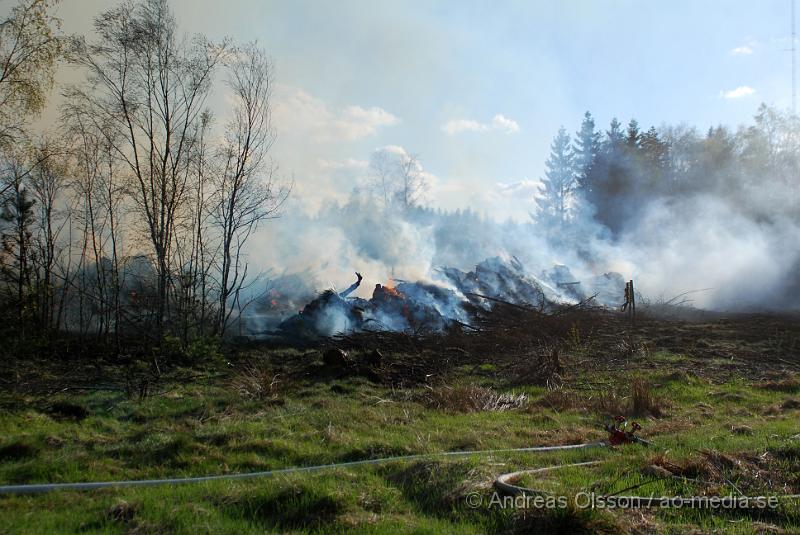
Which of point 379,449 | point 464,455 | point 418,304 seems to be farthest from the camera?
point 418,304

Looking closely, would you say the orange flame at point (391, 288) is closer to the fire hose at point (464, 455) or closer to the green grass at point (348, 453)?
the green grass at point (348, 453)

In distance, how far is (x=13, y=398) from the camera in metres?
9.45

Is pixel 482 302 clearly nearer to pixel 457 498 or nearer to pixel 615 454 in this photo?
pixel 615 454

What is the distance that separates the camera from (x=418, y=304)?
21281 millimetres

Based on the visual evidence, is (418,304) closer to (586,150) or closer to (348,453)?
(348,453)

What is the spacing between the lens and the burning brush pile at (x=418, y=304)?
66.1ft

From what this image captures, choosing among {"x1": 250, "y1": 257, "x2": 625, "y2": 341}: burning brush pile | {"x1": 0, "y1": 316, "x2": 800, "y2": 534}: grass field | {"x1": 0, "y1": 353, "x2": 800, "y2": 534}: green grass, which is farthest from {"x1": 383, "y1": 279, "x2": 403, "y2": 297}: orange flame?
{"x1": 0, "y1": 353, "x2": 800, "y2": 534}: green grass

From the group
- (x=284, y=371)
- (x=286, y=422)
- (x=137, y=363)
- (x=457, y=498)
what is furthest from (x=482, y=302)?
(x=457, y=498)

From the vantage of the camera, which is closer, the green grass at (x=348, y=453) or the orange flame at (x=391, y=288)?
the green grass at (x=348, y=453)

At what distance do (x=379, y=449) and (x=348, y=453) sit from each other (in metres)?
0.38

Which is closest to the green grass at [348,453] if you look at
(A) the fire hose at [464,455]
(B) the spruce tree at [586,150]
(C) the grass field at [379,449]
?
(C) the grass field at [379,449]

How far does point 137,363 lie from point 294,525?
11.0m

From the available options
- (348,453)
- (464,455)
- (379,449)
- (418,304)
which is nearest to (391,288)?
(418,304)

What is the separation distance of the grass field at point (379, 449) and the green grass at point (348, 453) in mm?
23
